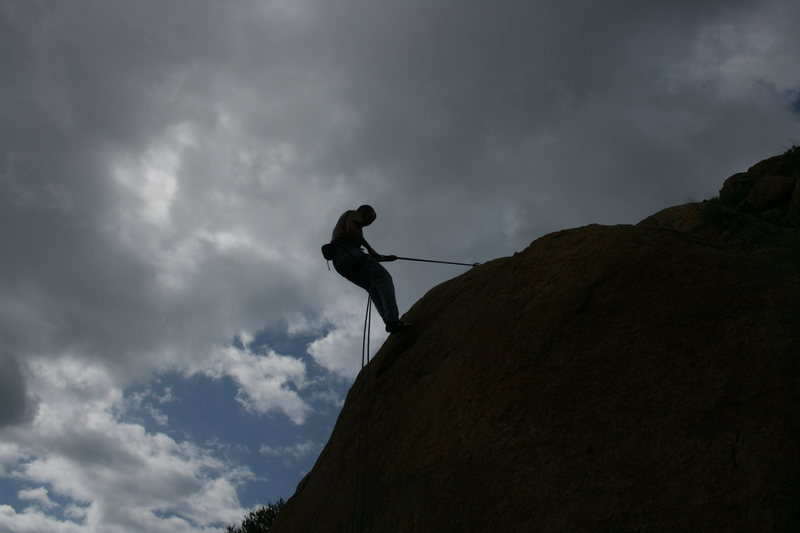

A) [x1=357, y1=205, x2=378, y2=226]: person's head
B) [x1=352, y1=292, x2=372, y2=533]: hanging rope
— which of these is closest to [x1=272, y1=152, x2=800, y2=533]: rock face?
[x1=352, y1=292, x2=372, y2=533]: hanging rope

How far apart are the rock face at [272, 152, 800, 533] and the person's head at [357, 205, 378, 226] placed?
2.35 meters

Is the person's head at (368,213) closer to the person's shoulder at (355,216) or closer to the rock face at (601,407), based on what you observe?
the person's shoulder at (355,216)

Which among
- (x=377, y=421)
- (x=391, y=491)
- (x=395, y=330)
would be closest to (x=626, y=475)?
(x=391, y=491)

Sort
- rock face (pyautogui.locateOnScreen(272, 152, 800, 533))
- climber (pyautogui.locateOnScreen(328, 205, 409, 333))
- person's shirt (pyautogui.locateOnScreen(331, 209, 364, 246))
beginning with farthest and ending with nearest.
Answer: person's shirt (pyautogui.locateOnScreen(331, 209, 364, 246))
climber (pyautogui.locateOnScreen(328, 205, 409, 333))
rock face (pyautogui.locateOnScreen(272, 152, 800, 533))

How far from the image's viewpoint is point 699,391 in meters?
3.46

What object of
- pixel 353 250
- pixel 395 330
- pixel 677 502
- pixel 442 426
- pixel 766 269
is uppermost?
pixel 353 250

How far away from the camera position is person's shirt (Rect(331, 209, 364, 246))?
6828 mm

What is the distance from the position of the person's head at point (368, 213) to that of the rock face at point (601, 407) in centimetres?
235

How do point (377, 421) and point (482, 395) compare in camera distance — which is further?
point (377, 421)

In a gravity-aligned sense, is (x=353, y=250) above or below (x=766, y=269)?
above

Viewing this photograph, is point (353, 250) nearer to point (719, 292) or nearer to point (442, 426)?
point (442, 426)

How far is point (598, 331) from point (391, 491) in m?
1.84

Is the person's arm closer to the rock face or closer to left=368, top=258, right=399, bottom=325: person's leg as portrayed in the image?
left=368, top=258, right=399, bottom=325: person's leg

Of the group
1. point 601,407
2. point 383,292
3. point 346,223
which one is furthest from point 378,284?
point 601,407
